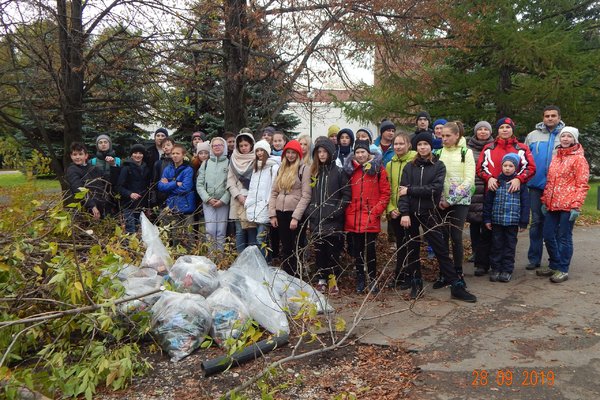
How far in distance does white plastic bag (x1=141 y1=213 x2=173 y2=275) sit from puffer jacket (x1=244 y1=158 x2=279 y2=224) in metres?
1.35

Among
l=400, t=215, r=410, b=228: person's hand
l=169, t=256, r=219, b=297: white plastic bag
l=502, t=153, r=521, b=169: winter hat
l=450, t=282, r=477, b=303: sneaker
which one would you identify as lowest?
l=450, t=282, r=477, b=303: sneaker

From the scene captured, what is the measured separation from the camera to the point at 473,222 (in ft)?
19.7

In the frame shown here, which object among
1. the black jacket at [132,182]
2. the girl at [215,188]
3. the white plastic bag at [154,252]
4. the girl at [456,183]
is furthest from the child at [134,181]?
the girl at [456,183]

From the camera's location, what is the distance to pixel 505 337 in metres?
4.15

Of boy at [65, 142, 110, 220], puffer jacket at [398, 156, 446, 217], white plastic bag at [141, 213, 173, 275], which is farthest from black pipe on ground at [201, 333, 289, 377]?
boy at [65, 142, 110, 220]

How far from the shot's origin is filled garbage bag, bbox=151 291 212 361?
3.95 metres

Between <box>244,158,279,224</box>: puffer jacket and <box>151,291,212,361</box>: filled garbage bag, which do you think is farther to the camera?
<box>244,158,279,224</box>: puffer jacket

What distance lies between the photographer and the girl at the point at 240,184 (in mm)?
6242

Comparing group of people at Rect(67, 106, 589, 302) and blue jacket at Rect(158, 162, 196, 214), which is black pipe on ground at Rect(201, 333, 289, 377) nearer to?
group of people at Rect(67, 106, 589, 302)

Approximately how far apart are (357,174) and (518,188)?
70.2 inches

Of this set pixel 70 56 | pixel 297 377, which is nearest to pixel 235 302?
pixel 297 377

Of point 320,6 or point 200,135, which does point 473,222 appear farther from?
point 200,135

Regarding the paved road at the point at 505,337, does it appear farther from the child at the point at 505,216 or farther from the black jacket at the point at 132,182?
the black jacket at the point at 132,182
